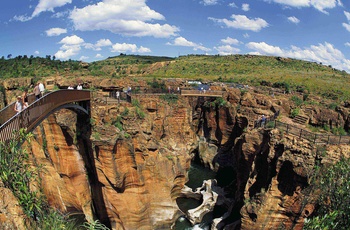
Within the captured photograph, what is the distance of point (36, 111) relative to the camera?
11.5 m

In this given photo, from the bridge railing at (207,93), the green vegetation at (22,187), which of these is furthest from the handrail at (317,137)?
the green vegetation at (22,187)

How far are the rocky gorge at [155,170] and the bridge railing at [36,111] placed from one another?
→ 3710mm

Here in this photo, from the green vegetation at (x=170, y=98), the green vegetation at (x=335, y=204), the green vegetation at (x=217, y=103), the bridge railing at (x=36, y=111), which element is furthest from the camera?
the green vegetation at (x=217, y=103)

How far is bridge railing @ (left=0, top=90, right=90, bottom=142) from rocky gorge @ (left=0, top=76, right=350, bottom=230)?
371 cm

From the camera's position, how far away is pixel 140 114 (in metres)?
22.7

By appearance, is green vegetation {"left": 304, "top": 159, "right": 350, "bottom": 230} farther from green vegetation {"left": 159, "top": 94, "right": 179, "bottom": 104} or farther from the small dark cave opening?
green vegetation {"left": 159, "top": 94, "right": 179, "bottom": 104}

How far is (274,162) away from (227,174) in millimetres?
12849

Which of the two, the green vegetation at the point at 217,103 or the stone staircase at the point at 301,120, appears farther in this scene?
the green vegetation at the point at 217,103

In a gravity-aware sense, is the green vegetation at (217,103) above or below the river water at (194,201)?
above

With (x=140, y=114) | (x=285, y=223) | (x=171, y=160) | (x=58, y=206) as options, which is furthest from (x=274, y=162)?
(x=58, y=206)

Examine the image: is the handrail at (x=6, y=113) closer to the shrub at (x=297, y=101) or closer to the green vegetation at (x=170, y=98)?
the green vegetation at (x=170, y=98)

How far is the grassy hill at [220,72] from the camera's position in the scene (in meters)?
43.2

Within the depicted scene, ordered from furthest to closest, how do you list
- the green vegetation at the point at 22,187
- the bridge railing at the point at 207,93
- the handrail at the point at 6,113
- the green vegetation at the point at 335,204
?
the bridge railing at the point at 207,93, the handrail at the point at 6,113, the green vegetation at the point at 335,204, the green vegetation at the point at 22,187

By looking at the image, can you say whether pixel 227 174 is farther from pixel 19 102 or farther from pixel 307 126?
pixel 19 102
